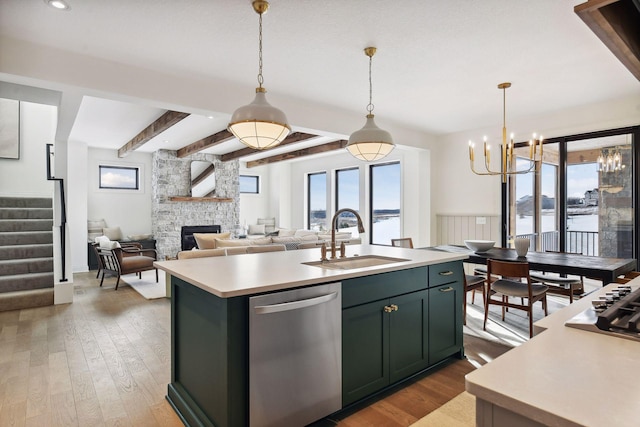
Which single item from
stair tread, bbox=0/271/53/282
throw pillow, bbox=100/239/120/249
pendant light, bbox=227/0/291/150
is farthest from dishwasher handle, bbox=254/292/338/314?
throw pillow, bbox=100/239/120/249

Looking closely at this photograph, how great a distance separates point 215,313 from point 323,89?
291 centimetres

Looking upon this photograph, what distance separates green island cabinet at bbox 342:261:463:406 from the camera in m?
2.09

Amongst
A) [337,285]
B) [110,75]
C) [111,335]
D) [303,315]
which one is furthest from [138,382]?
[110,75]

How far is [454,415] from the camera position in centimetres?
153

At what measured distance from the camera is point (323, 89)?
3.90 metres

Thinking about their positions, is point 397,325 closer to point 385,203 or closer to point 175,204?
point 385,203

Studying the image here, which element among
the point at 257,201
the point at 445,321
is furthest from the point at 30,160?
the point at 445,321

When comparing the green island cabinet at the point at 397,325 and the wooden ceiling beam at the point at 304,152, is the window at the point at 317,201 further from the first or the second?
the green island cabinet at the point at 397,325

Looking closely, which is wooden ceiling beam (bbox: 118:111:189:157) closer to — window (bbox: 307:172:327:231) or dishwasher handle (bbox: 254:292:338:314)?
dishwasher handle (bbox: 254:292:338:314)

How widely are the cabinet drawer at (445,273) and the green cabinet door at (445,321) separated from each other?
0.04 m

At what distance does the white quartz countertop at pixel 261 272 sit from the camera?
172 cm

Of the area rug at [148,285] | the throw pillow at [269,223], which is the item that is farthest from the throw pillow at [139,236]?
the throw pillow at [269,223]

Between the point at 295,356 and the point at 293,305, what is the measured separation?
0.28 meters

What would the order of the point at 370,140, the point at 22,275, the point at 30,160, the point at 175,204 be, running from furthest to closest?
the point at 175,204, the point at 30,160, the point at 22,275, the point at 370,140
